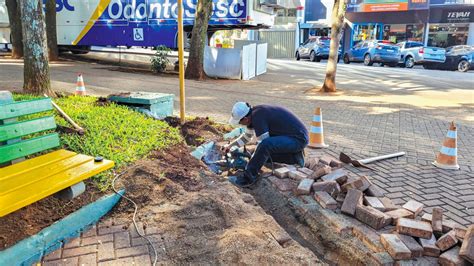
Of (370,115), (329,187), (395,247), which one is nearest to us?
(395,247)

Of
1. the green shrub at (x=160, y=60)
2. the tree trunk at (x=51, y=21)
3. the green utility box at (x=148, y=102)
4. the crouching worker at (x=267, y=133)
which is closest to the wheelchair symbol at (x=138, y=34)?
the green shrub at (x=160, y=60)

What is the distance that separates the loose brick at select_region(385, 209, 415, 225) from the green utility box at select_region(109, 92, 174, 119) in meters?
3.91

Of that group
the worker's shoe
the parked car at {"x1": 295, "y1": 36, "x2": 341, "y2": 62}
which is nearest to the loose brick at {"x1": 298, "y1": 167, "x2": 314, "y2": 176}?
the worker's shoe

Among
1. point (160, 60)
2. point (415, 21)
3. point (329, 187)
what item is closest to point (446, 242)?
point (329, 187)

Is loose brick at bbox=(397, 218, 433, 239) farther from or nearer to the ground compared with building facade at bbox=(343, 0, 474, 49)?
nearer to the ground

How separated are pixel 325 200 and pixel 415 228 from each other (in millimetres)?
863

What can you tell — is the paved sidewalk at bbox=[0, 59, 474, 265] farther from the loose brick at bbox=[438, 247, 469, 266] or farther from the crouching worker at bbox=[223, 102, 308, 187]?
the crouching worker at bbox=[223, 102, 308, 187]

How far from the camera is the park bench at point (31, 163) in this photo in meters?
2.83

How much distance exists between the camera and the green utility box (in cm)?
629

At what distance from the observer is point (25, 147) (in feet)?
11.2

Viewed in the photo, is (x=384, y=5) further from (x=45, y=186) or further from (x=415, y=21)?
(x=45, y=186)

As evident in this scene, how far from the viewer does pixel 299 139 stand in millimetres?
4711

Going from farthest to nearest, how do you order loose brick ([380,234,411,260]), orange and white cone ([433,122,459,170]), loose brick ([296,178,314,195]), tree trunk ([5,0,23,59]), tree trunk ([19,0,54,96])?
tree trunk ([5,0,23,59])
tree trunk ([19,0,54,96])
orange and white cone ([433,122,459,170])
loose brick ([296,178,314,195])
loose brick ([380,234,411,260])

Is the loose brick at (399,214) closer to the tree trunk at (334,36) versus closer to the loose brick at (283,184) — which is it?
the loose brick at (283,184)
